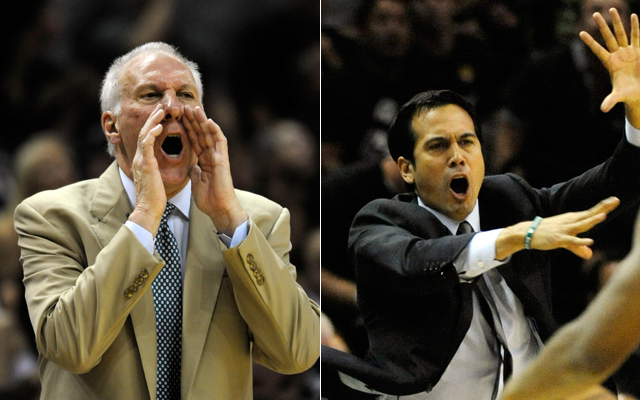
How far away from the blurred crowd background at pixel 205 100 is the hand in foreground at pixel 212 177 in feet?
1.63

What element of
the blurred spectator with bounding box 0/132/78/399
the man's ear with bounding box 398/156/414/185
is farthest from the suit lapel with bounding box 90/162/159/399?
the man's ear with bounding box 398/156/414/185

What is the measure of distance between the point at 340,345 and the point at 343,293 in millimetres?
157

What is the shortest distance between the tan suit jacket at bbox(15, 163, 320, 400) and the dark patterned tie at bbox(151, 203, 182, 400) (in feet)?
0.14

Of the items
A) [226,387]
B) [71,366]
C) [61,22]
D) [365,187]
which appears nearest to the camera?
[71,366]

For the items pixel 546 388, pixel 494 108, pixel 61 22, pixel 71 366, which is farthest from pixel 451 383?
pixel 61 22

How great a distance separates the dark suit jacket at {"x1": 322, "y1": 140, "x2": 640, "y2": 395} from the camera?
1.95 metres

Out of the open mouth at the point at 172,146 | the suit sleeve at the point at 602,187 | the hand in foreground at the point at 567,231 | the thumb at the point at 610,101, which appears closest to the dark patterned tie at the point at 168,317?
the open mouth at the point at 172,146

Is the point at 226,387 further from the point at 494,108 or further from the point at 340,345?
the point at 494,108

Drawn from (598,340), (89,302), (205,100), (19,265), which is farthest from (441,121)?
(19,265)

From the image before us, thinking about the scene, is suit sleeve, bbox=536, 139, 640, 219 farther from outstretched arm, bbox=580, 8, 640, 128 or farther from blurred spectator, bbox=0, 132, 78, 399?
blurred spectator, bbox=0, 132, 78, 399

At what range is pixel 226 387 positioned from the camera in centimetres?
191

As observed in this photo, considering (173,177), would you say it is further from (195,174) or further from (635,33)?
(635,33)

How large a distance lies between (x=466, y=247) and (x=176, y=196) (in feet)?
2.71

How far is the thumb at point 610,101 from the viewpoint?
6.36 ft
